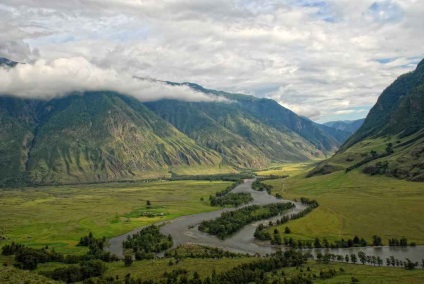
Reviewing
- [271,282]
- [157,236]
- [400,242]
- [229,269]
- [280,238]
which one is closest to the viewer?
[271,282]

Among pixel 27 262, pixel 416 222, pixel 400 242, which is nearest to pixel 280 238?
pixel 400 242

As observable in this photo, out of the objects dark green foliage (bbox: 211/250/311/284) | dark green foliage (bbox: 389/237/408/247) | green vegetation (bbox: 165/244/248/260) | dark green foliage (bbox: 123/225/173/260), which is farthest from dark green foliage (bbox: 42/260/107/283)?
dark green foliage (bbox: 389/237/408/247)

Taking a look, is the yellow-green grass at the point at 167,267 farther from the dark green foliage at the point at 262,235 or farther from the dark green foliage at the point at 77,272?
the dark green foliage at the point at 262,235

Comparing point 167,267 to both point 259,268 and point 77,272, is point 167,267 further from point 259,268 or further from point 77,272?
point 259,268

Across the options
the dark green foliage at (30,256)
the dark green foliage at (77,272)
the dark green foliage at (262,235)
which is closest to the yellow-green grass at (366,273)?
the dark green foliage at (262,235)

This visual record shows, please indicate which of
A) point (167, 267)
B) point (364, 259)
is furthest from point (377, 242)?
point (167, 267)

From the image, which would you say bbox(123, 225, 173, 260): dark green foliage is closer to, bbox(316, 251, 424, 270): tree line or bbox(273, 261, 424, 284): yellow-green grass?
bbox(273, 261, 424, 284): yellow-green grass

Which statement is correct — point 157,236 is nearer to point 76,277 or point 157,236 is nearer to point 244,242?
point 244,242
